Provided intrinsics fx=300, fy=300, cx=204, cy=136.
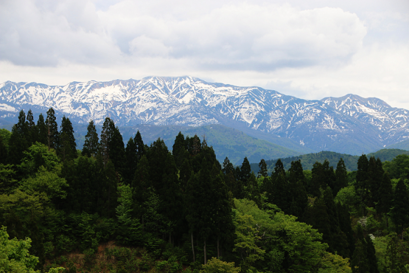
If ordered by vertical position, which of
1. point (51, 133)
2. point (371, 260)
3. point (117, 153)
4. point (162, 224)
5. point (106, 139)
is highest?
point (51, 133)

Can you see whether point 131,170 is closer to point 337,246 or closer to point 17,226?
point 17,226

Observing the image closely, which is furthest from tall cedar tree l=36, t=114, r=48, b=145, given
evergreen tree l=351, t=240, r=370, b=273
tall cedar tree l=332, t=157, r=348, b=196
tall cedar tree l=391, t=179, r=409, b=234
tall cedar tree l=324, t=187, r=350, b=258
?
tall cedar tree l=391, t=179, r=409, b=234

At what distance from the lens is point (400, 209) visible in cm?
6994

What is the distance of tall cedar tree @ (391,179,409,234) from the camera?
69.8 meters

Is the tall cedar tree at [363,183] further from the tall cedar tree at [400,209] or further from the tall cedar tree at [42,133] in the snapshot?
the tall cedar tree at [42,133]

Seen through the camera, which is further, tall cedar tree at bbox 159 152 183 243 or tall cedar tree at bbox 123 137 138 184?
tall cedar tree at bbox 123 137 138 184

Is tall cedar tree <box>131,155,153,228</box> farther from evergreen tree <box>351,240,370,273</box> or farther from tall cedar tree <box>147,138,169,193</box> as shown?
evergreen tree <box>351,240,370,273</box>

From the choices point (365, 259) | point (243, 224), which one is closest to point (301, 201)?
point (365, 259)

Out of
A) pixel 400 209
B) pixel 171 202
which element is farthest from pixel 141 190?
pixel 400 209

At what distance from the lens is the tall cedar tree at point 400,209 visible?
69.8 m

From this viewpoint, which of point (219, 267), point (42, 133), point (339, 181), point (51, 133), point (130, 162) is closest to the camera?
point (219, 267)

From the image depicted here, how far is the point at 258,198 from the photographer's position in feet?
240

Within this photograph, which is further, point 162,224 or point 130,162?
point 130,162

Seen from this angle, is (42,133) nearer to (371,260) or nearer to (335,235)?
(335,235)
